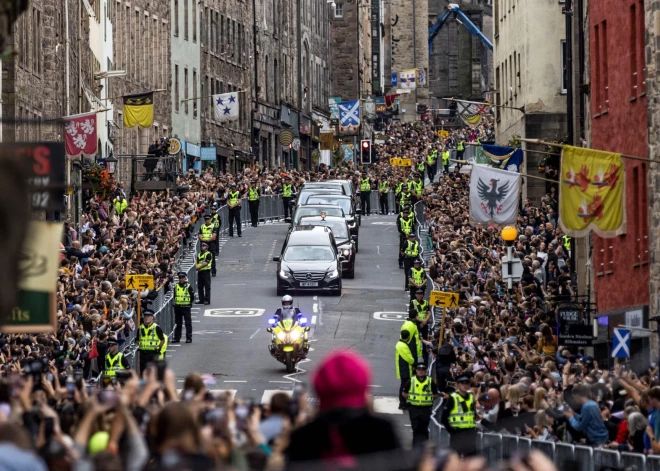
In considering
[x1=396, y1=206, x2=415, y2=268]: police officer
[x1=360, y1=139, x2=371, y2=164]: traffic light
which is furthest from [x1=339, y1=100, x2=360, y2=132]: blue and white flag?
[x1=396, y1=206, x2=415, y2=268]: police officer

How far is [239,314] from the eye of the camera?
4166 cm

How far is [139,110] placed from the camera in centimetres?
5781

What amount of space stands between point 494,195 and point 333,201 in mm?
22595

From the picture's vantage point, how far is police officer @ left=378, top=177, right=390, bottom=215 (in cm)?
7038

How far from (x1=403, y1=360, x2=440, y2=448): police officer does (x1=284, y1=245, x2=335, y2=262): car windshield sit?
61.5 feet

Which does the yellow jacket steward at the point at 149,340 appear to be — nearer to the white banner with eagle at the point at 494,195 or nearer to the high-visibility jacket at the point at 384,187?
the white banner with eagle at the point at 494,195

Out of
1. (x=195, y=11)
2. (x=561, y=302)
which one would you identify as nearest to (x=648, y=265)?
(x=561, y=302)

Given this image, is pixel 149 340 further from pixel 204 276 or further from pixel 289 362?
pixel 204 276

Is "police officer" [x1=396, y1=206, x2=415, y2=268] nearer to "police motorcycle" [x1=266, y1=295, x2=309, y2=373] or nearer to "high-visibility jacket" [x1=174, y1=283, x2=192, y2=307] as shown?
"high-visibility jacket" [x1=174, y1=283, x2=192, y2=307]

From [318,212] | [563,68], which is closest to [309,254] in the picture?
[318,212]

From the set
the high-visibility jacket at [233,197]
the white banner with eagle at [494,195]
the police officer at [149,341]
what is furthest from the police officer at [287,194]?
the police officer at [149,341]

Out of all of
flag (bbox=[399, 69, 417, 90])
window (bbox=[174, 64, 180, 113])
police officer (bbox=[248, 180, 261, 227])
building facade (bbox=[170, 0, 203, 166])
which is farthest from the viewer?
flag (bbox=[399, 69, 417, 90])

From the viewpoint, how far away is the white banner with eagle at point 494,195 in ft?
108

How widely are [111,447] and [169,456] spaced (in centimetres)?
141
